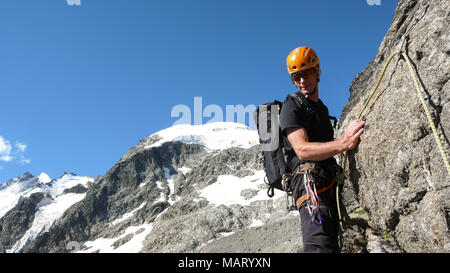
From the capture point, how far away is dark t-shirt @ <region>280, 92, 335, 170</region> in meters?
5.11

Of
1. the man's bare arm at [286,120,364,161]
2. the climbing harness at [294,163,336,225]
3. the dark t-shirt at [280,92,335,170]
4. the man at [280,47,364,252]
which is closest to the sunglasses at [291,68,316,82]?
the man at [280,47,364,252]

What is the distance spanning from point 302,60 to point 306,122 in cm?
134

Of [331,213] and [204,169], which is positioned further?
[204,169]

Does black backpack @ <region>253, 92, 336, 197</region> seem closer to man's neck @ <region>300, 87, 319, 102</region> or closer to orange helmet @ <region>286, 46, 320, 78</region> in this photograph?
man's neck @ <region>300, 87, 319, 102</region>

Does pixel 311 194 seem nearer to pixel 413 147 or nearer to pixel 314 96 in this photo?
pixel 413 147

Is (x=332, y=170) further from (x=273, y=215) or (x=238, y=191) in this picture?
(x=238, y=191)

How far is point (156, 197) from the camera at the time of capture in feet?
630

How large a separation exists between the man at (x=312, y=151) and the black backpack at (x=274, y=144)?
0.42ft

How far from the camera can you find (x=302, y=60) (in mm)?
5770

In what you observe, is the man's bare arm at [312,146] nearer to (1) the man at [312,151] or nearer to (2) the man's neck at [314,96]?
(1) the man at [312,151]

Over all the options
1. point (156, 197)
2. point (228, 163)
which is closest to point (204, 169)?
point (228, 163)

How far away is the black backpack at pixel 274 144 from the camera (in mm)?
5605
